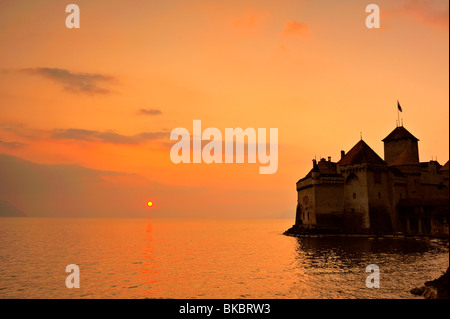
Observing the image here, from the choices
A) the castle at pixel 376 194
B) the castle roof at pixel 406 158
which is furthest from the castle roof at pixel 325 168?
the castle roof at pixel 406 158

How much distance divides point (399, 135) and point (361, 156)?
12.8 meters

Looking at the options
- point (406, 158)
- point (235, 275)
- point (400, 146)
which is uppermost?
point (400, 146)

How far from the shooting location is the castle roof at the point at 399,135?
7025 centimetres

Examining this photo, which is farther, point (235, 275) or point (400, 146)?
point (400, 146)

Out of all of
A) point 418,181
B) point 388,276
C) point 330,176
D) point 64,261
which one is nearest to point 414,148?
point 418,181

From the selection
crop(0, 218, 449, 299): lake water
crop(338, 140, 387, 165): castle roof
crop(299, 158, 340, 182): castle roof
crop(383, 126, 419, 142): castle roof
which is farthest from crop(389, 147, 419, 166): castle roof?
crop(0, 218, 449, 299): lake water

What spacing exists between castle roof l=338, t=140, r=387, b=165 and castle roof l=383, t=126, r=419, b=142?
8.82 metres

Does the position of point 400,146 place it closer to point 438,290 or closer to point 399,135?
point 399,135

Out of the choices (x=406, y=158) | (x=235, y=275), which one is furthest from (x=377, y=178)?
(x=235, y=275)

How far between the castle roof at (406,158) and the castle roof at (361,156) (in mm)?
4691

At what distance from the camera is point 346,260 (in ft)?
117

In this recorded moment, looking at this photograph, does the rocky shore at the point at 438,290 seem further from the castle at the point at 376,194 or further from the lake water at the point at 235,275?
the castle at the point at 376,194

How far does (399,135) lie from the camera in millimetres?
71000
